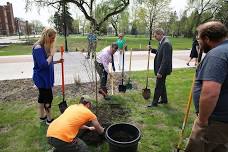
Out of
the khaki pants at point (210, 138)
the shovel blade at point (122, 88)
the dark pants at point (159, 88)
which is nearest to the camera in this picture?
the khaki pants at point (210, 138)

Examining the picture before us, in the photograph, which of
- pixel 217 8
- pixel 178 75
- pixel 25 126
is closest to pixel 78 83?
pixel 25 126

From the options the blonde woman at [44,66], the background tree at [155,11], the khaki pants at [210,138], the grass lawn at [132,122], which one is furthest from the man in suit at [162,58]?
the background tree at [155,11]

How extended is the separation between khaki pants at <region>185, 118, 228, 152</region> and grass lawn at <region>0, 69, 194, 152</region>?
4.35 feet

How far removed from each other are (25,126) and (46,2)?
49.3ft

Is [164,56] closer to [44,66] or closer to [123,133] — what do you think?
[123,133]

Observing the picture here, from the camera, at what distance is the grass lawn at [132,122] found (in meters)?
4.14

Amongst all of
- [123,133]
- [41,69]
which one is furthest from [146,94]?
[41,69]

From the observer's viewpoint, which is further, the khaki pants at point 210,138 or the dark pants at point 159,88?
the dark pants at point 159,88

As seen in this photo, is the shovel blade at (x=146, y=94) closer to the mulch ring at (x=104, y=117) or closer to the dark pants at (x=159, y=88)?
the dark pants at (x=159, y=88)

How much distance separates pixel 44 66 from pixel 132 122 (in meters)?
2.18

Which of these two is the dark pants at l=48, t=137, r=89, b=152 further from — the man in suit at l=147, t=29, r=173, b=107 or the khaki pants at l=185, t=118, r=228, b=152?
the man in suit at l=147, t=29, r=173, b=107

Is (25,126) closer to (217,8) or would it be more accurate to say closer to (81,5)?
(81,5)

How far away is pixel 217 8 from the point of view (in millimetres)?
36125

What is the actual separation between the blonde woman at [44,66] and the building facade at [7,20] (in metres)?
81.3
